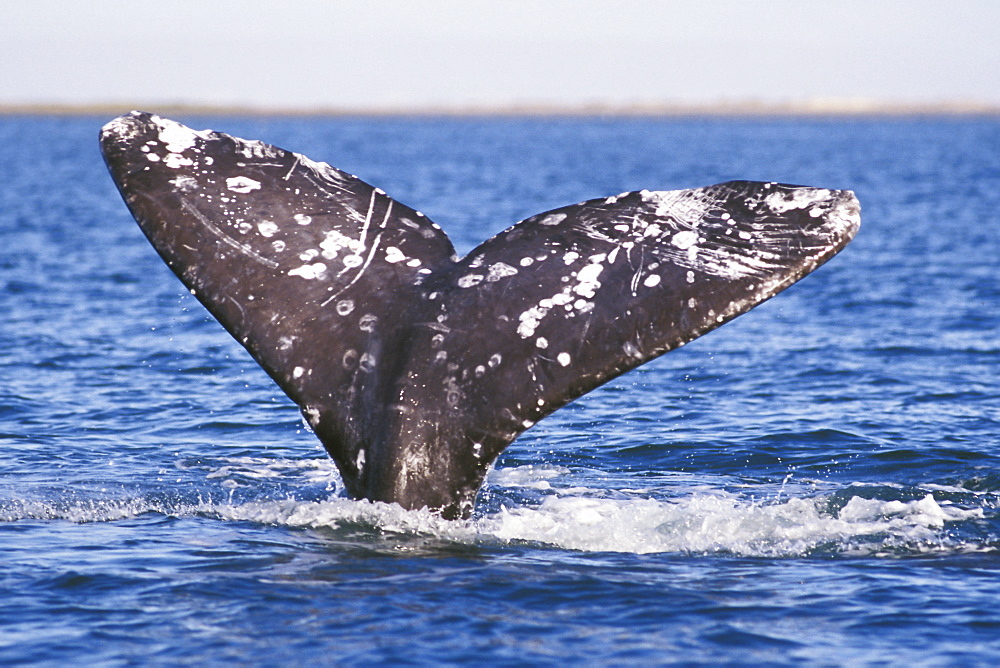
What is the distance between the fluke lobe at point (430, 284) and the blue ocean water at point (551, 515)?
1.91ft

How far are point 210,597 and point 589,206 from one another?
8.91ft

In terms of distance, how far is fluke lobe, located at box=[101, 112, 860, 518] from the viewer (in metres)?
5.98

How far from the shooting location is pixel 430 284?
655 cm

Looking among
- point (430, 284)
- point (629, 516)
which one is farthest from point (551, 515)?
point (430, 284)

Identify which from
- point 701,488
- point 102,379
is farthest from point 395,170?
point 701,488

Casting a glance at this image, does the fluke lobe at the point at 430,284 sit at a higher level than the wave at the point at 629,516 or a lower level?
higher

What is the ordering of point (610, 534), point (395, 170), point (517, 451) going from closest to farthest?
1. point (610, 534)
2. point (517, 451)
3. point (395, 170)

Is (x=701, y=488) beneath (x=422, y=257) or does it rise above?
beneath

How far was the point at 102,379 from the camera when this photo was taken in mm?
13000

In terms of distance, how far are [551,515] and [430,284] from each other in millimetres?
2220

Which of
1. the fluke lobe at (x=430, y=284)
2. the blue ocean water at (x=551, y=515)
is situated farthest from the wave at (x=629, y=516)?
the fluke lobe at (x=430, y=284)

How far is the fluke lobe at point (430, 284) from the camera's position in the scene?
598 centimetres

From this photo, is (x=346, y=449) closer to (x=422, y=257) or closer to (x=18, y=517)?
(x=422, y=257)

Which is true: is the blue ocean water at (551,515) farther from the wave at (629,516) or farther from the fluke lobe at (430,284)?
the fluke lobe at (430,284)
